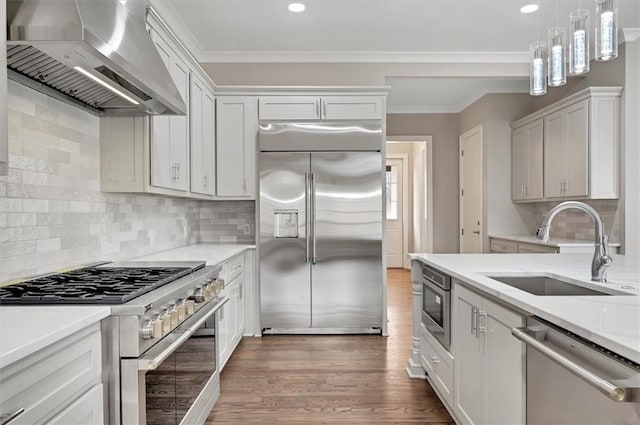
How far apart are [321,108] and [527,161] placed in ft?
9.14

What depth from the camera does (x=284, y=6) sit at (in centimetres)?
350

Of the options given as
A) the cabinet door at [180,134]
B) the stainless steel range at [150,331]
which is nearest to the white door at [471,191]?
the cabinet door at [180,134]

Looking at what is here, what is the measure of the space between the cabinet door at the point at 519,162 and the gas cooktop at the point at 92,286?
4.53 m

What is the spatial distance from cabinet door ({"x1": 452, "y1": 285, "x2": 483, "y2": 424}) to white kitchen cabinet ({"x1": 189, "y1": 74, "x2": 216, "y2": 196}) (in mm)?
2282

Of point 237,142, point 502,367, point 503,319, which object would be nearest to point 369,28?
point 237,142

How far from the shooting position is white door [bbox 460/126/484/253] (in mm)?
5938

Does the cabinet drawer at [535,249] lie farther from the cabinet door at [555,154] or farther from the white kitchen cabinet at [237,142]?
the white kitchen cabinet at [237,142]

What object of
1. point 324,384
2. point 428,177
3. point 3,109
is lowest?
point 324,384

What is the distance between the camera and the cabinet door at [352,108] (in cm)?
423

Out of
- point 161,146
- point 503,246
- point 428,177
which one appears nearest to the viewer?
point 161,146

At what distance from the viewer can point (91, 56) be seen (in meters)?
1.63

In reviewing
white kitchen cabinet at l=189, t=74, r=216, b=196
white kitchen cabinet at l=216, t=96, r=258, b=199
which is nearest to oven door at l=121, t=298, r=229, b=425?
white kitchen cabinet at l=189, t=74, r=216, b=196

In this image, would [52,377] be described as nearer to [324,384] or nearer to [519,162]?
[324,384]

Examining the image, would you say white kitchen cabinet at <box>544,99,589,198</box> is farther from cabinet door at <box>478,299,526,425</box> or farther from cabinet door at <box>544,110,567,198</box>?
cabinet door at <box>478,299,526,425</box>
